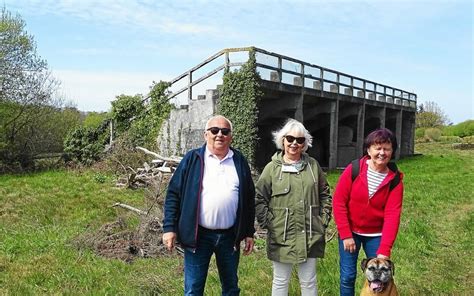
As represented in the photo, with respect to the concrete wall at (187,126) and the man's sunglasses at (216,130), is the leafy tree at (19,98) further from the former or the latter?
the man's sunglasses at (216,130)

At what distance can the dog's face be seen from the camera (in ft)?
12.5

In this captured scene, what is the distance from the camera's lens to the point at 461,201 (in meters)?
12.6

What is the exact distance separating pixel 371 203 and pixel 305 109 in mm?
16573

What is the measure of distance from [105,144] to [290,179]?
52.6ft

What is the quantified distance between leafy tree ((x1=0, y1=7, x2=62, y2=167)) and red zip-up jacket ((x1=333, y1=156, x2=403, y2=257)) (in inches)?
701

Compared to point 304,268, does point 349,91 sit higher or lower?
higher

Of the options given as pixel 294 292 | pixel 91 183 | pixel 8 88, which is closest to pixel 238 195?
pixel 294 292

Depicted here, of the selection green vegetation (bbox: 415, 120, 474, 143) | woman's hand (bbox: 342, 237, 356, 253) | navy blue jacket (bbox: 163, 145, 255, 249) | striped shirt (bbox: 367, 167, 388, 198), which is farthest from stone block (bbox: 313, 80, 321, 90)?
green vegetation (bbox: 415, 120, 474, 143)

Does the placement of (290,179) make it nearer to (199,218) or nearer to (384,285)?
(199,218)

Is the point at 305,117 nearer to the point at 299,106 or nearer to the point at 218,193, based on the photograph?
the point at 299,106

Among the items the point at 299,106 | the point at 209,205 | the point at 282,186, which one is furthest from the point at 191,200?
the point at 299,106

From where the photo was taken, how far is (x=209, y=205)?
12.6 feet

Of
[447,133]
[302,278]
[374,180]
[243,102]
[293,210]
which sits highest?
[243,102]

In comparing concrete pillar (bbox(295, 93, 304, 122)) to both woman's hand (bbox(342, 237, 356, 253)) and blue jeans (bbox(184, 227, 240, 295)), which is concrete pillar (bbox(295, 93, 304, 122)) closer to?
woman's hand (bbox(342, 237, 356, 253))
